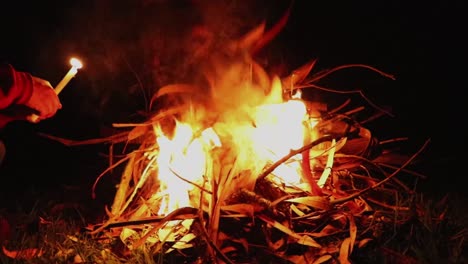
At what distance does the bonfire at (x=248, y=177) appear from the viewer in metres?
2.49

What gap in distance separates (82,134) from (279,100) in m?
2.78

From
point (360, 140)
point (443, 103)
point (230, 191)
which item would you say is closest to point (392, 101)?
point (443, 103)

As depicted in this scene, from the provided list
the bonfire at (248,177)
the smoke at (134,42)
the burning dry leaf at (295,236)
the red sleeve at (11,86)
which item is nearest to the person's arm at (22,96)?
the red sleeve at (11,86)

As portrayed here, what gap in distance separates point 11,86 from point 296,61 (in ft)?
11.1

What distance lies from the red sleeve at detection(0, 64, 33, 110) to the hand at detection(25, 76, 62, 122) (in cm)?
6

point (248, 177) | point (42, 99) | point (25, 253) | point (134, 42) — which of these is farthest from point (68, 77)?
point (134, 42)

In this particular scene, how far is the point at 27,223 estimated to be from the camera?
3152 millimetres

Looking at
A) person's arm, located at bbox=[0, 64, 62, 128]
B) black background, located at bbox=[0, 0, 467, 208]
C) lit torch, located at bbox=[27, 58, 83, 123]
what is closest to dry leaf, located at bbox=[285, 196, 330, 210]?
lit torch, located at bbox=[27, 58, 83, 123]

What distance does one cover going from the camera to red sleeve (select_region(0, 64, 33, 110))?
2650mm

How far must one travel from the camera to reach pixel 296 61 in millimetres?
5441

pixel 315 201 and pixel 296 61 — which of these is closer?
pixel 315 201

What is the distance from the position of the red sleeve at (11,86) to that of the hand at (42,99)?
0.06 meters

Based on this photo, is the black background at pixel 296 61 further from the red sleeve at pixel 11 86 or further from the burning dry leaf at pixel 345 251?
the burning dry leaf at pixel 345 251

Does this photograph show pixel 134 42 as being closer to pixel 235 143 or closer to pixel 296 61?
pixel 235 143
